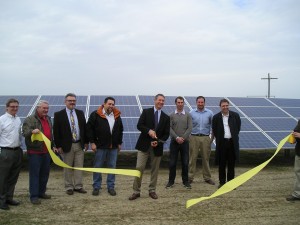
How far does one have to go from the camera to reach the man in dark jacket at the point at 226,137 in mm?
6609

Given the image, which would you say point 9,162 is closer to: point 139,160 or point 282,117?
point 139,160

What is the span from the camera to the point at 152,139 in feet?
19.6

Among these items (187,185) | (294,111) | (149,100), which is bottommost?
(187,185)

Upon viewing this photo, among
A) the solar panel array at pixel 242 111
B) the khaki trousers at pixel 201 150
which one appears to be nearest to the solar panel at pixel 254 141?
the solar panel array at pixel 242 111

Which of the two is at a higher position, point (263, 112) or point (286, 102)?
point (286, 102)

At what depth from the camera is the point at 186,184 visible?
6.79m

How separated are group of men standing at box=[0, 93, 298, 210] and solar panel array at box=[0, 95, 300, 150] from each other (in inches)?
77.4

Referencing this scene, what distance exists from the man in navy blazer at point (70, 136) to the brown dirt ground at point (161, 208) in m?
0.61

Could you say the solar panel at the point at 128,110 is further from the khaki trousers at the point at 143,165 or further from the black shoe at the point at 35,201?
the black shoe at the point at 35,201

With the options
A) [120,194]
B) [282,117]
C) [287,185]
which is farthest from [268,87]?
[120,194]

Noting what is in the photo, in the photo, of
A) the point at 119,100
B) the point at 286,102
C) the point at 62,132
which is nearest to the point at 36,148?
the point at 62,132

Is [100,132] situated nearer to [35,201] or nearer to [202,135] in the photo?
[35,201]

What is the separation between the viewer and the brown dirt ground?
4.87 m

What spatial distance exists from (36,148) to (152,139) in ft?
7.14
